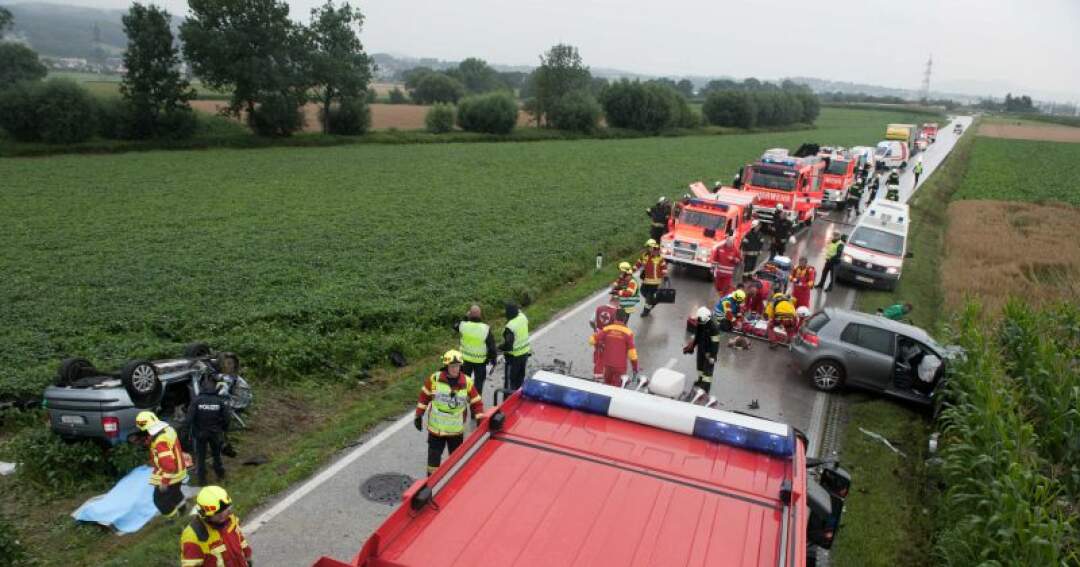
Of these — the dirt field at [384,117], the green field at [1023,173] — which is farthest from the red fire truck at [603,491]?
the dirt field at [384,117]

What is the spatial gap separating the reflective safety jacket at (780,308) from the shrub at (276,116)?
1809 inches

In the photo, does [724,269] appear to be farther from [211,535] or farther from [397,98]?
[397,98]

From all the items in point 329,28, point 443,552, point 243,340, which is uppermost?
point 329,28

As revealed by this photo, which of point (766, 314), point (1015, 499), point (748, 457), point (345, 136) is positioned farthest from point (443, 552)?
point (345, 136)

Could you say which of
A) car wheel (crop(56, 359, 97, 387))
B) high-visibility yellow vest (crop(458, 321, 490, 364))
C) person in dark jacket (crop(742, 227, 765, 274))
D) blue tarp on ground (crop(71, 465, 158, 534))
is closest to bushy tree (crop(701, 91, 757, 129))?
person in dark jacket (crop(742, 227, 765, 274))

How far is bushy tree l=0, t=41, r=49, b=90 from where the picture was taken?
2005 inches

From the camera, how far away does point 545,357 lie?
42.5 feet

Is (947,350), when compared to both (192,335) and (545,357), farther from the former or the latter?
(192,335)

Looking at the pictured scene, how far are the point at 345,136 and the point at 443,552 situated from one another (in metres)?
55.2

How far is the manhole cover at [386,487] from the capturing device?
8.09 metres

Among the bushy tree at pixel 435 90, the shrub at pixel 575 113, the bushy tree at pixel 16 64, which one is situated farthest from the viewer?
the bushy tree at pixel 435 90

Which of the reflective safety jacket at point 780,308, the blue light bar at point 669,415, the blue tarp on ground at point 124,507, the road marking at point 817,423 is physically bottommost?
the road marking at point 817,423

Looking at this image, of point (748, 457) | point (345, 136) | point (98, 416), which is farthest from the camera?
point (345, 136)

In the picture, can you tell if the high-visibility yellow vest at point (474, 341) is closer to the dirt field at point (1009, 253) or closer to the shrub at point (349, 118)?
the dirt field at point (1009, 253)
